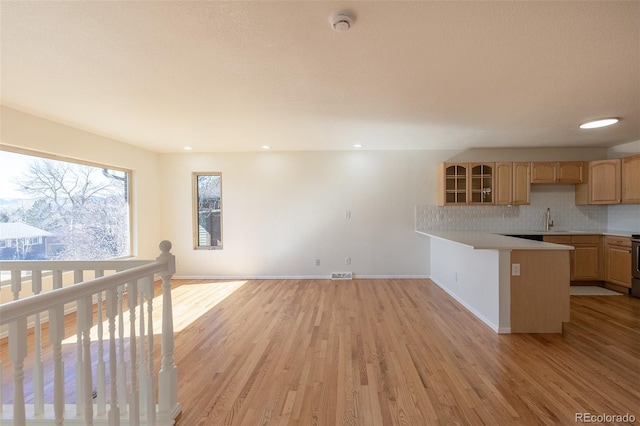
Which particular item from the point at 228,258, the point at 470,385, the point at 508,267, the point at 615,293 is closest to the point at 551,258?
the point at 508,267

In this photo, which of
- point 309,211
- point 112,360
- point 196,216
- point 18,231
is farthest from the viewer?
point 196,216

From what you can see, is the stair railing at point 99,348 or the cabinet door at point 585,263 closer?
the stair railing at point 99,348

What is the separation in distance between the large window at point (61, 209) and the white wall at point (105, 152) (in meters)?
0.15

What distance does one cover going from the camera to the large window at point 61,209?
2968 millimetres

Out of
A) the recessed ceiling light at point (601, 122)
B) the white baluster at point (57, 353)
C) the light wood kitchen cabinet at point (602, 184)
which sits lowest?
the white baluster at point (57, 353)

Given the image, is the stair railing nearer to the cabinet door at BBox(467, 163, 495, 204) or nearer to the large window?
the large window

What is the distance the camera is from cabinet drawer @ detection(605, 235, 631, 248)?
154 inches

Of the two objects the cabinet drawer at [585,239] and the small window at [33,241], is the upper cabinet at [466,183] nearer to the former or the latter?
the cabinet drawer at [585,239]

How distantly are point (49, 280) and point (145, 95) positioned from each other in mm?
2699

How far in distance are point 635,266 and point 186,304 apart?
642 centimetres

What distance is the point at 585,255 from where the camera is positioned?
4266mm

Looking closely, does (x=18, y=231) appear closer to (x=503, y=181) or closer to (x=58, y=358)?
(x=58, y=358)

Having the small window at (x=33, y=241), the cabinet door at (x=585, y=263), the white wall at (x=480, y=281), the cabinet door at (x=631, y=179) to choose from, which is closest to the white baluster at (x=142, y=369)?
the small window at (x=33, y=241)

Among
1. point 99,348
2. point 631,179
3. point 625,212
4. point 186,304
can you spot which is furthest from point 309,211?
point 625,212
